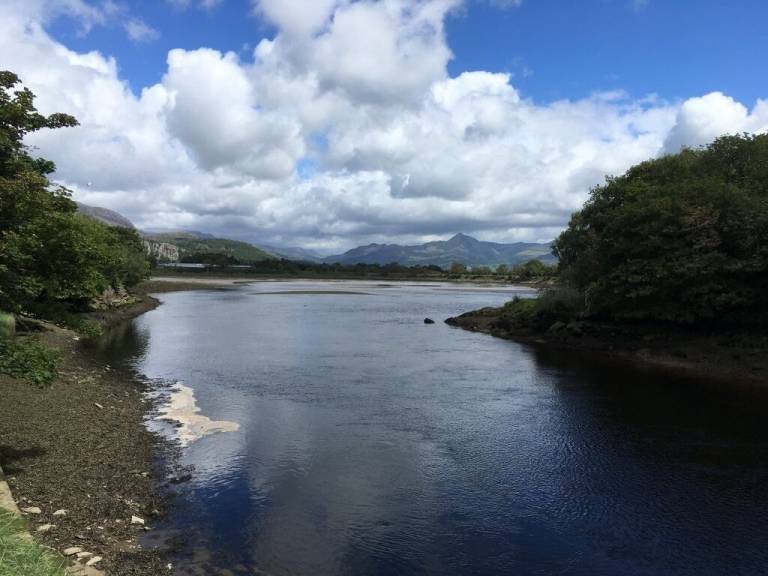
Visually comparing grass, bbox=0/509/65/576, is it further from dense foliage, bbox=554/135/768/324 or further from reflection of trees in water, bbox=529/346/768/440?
dense foliage, bbox=554/135/768/324

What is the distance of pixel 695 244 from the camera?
35.4 meters

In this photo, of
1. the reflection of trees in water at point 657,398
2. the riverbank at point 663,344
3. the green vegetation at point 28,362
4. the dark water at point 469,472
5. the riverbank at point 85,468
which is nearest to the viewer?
the riverbank at point 85,468

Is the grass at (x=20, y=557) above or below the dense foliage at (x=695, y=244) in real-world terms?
below

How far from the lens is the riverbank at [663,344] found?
32.6 m

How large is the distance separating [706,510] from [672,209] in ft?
90.0

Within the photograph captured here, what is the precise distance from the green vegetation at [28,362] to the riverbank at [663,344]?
3201 centimetres

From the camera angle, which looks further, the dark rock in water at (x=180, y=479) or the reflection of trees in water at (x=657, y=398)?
the reflection of trees in water at (x=657, y=398)

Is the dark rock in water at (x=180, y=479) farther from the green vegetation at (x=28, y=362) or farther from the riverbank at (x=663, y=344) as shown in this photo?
the riverbank at (x=663, y=344)

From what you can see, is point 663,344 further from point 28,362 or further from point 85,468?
point 28,362

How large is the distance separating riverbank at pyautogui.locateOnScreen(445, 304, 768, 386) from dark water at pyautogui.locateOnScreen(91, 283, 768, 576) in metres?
4.10

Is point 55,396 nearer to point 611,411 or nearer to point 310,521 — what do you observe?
point 310,521

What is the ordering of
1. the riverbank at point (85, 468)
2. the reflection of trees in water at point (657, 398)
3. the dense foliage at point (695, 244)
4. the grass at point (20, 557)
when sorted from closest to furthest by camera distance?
the grass at point (20, 557) < the riverbank at point (85, 468) < the reflection of trees in water at point (657, 398) < the dense foliage at point (695, 244)

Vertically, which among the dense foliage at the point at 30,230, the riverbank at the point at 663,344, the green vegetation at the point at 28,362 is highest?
the dense foliage at the point at 30,230

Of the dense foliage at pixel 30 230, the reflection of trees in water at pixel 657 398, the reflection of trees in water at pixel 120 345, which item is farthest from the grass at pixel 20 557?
the reflection of trees in water at pixel 120 345
